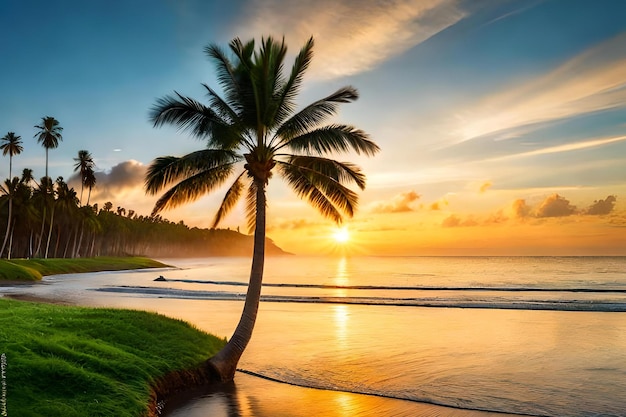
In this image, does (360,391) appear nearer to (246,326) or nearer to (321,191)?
(246,326)

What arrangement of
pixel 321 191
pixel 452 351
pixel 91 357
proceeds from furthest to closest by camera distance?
1. pixel 452 351
2. pixel 321 191
3. pixel 91 357

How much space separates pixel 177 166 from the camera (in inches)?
611

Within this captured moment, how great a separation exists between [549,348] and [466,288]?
3911 cm

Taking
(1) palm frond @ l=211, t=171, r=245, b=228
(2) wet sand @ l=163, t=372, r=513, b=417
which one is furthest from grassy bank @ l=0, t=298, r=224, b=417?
(1) palm frond @ l=211, t=171, r=245, b=228

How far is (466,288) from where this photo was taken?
5875 centimetres

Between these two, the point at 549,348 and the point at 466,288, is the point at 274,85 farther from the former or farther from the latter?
the point at 466,288

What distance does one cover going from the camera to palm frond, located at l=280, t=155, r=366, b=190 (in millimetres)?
15938

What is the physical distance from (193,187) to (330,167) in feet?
14.6

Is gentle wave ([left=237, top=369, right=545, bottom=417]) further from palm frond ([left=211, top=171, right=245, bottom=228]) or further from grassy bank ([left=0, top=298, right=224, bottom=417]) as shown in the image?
palm frond ([left=211, top=171, right=245, bottom=228])

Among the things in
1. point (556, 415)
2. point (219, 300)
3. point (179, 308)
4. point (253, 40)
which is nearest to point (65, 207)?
point (219, 300)

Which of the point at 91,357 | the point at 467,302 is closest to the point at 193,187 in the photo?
the point at 91,357

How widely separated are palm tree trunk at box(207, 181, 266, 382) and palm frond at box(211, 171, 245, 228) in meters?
2.18

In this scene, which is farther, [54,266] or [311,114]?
[54,266]

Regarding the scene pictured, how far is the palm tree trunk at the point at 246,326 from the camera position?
14.4m
